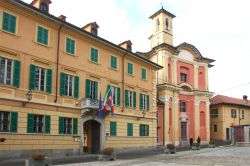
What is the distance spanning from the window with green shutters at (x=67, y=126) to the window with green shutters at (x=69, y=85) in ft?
6.77

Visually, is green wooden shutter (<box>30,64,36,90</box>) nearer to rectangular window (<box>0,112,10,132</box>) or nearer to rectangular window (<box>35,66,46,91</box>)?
rectangular window (<box>35,66,46,91</box>)

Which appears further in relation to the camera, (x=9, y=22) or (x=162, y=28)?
(x=162, y=28)

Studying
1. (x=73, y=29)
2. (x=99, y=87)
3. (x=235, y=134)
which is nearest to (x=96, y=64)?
(x=99, y=87)

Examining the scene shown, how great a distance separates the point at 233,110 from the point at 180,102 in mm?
16838

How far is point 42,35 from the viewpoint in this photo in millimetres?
25391

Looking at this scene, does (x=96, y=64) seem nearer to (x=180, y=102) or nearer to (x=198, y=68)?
(x=180, y=102)

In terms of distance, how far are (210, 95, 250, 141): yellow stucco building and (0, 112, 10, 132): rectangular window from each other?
4408 centimetres

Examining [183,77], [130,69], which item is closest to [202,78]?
[183,77]

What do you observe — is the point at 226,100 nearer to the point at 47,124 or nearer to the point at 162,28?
the point at 162,28

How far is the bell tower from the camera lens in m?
48.8

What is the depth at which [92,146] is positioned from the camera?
103 ft

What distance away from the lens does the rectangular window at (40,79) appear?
24578 mm

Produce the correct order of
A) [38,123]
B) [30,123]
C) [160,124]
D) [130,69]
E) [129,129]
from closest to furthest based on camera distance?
[30,123], [38,123], [129,129], [130,69], [160,124]

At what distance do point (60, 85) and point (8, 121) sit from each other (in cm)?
563
